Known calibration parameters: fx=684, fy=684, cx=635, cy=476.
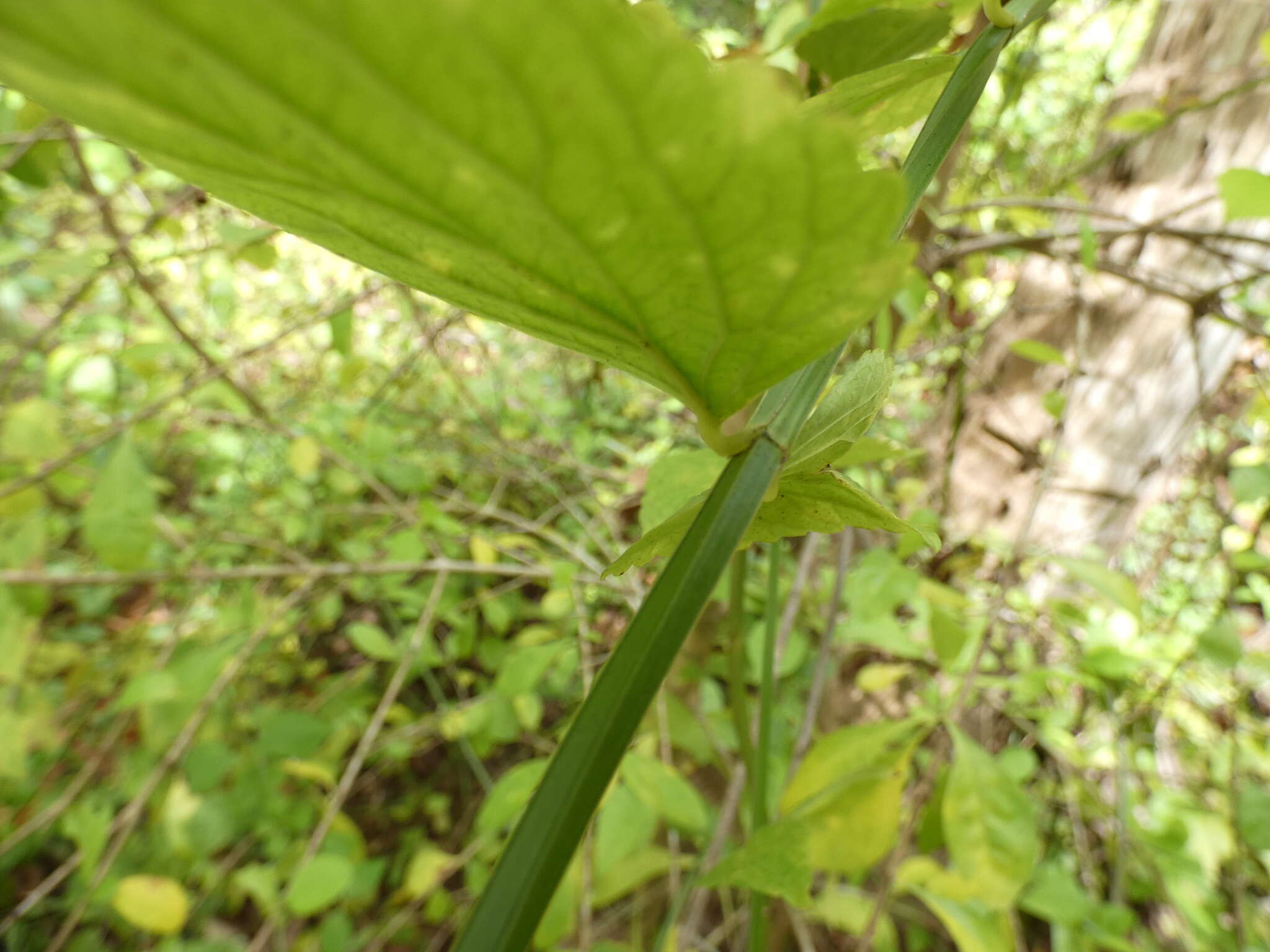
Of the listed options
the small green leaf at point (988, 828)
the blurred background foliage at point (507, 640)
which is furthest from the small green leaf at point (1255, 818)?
the small green leaf at point (988, 828)

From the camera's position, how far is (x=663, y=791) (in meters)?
0.59

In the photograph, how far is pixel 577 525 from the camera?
1382mm

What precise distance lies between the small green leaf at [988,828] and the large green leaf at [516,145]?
1.60 feet

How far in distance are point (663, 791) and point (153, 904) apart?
560 mm

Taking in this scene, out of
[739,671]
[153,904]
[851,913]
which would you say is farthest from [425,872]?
[739,671]

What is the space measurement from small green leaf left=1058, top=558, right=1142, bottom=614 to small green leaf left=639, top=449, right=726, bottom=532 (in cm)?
53

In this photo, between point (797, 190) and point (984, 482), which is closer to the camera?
point (797, 190)

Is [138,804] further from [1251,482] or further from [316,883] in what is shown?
[1251,482]

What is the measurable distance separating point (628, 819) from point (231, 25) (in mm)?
657

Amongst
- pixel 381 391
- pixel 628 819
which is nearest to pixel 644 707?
pixel 628 819

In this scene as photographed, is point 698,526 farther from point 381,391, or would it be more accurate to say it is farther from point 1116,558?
point 1116,558

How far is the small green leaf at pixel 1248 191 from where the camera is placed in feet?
1.26

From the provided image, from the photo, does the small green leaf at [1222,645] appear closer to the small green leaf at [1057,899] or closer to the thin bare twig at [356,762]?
the small green leaf at [1057,899]

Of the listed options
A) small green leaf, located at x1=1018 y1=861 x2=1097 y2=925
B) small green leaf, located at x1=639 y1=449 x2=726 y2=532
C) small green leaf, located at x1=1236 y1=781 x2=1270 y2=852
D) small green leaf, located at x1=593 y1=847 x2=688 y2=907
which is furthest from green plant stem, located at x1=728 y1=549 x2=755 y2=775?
small green leaf, located at x1=1236 y1=781 x2=1270 y2=852
